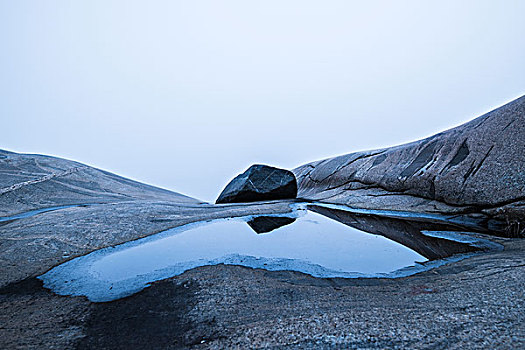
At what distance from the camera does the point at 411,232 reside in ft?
7.51

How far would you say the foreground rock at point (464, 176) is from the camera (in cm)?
231

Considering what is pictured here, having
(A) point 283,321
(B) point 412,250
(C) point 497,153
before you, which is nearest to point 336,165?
(C) point 497,153

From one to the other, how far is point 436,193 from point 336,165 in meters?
3.23

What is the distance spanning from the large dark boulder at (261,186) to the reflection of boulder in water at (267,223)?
8.29ft

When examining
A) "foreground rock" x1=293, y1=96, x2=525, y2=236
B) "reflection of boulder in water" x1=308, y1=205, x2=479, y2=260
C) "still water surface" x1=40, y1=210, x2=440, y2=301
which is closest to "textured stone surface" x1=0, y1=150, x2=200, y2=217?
"still water surface" x1=40, y1=210, x2=440, y2=301

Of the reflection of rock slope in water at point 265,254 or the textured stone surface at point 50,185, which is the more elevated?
the textured stone surface at point 50,185

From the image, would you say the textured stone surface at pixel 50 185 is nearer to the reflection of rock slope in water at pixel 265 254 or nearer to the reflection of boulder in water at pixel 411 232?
the reflection of rock slope in water at pixel 265 254

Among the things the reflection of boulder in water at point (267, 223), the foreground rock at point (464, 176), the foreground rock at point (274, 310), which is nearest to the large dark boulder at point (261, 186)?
the foreground rock at point (464, 176)

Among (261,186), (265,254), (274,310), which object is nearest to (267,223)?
(265,254)

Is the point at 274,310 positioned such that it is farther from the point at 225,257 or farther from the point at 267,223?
the point at 267,223

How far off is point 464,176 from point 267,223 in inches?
85.9

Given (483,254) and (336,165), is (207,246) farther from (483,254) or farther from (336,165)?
(336,165)

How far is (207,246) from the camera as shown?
197cm

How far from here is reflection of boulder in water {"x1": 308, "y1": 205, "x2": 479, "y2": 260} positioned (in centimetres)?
176
